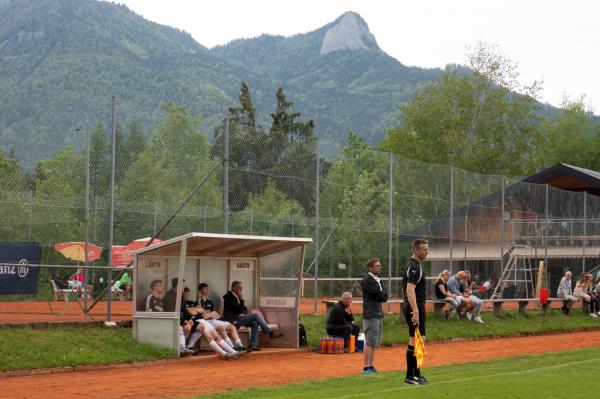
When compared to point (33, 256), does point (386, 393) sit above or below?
below

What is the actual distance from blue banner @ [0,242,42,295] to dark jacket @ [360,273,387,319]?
7.71 m

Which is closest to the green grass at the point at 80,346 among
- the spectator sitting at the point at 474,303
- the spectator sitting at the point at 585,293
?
the spectator sitting at the point at 474,303

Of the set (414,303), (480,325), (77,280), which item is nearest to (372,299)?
(414,303)

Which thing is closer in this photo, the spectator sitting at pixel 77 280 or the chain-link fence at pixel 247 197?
the chain-link fence at pixel 247 197

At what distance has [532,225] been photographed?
112ft

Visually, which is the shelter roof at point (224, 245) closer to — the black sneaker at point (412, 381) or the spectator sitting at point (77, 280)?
the spectator sitting at point (77, 280)

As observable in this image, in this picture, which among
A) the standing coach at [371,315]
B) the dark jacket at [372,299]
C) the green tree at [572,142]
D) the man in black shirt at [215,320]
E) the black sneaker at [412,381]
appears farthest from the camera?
the green tree at [572,142]

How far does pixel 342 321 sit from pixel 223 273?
2528 millimetres

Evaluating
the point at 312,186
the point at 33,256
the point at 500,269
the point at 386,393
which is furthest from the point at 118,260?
the point at 386,393

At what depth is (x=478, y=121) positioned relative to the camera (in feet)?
212

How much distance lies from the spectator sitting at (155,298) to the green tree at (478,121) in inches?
1818

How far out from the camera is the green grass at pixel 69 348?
15992 millimetres

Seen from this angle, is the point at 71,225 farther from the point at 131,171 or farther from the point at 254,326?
the point at 254,326

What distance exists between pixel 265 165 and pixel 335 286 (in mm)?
6959
